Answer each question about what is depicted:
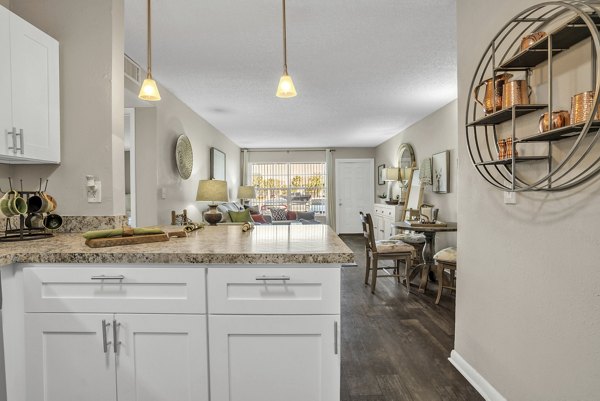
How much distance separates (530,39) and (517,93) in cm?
23

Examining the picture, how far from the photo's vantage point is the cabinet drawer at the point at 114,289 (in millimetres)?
1398

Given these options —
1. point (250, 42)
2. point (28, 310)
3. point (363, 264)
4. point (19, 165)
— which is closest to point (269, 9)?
point (250, 42)

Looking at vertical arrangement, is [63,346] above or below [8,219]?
below

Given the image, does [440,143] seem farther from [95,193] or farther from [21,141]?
[21,141]

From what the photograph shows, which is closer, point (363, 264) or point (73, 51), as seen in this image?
point (73, 51)

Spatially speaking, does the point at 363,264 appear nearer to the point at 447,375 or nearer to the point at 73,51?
the point at 447,375

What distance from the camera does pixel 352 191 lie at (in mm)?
9344

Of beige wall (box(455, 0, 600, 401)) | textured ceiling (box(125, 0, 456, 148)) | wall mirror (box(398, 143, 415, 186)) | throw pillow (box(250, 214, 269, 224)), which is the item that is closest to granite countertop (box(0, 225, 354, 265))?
beige wall (box(455, 0, 600, 401))

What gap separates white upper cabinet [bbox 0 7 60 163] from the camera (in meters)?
1.76

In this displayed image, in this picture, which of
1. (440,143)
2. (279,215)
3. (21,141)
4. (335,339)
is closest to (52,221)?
(21,141)

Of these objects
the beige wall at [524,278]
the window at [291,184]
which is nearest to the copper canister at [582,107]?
the beige wall at [524,278]

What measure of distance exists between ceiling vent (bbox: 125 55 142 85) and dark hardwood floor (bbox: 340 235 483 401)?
10.3 ft

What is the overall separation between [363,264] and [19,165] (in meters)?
4.47

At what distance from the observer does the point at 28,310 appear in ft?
4.69
